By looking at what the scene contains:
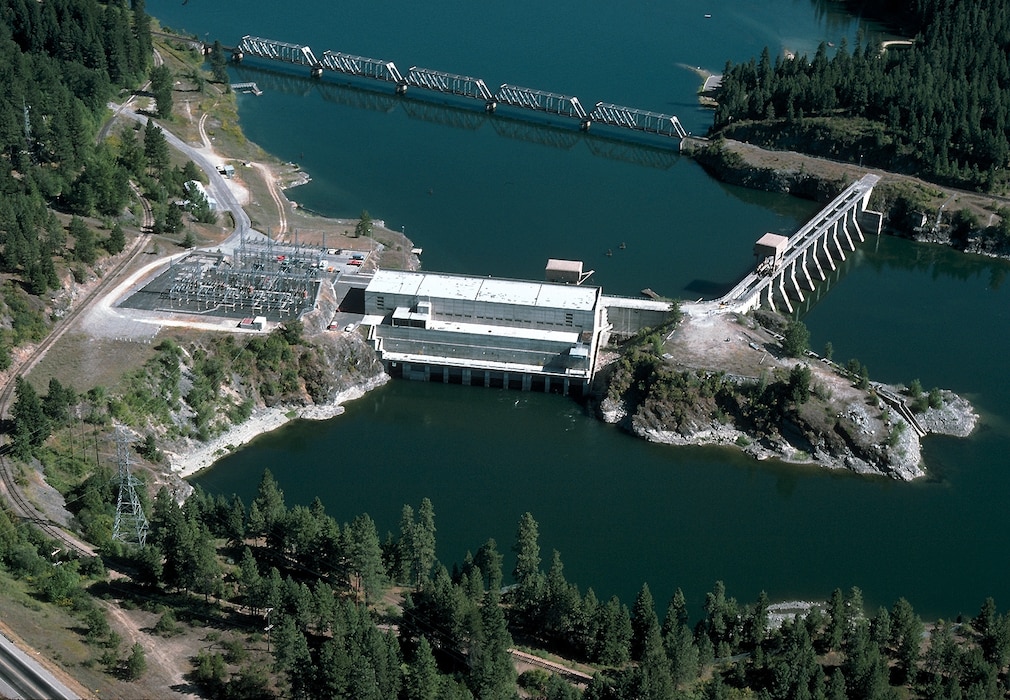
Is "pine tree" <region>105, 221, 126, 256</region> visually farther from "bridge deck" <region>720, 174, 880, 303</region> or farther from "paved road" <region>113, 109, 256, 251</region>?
"bridge deck" <region>720, 174, 880, 303</region>

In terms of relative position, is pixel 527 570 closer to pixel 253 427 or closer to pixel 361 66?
pixel 253 427

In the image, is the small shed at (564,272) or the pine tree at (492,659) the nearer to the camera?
the pine tree at (492,659)

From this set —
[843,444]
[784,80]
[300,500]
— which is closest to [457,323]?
[300,500]

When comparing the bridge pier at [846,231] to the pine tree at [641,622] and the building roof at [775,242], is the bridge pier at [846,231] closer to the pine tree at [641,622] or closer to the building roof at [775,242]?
the building roof at [775,242]

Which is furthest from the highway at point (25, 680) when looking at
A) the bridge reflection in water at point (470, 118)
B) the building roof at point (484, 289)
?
the bridge reflection in water at point (470, 118)

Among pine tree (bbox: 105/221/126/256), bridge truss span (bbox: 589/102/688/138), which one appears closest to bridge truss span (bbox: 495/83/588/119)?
bridge truss span (bbox: 589/102/688/138)

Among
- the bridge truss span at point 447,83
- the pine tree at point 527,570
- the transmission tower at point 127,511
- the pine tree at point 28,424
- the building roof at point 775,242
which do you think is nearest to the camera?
the pine tree at point 527,570
